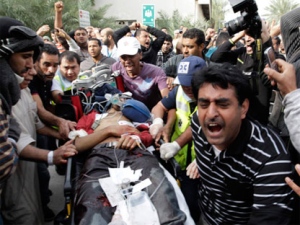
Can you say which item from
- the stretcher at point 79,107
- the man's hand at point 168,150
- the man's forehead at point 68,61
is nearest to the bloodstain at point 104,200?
the stretcher at point 79,107

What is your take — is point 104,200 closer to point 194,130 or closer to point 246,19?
point 194,130

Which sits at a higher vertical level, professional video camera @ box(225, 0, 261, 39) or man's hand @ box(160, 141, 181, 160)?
professional video camera @ box(225, 0, 261, 39)

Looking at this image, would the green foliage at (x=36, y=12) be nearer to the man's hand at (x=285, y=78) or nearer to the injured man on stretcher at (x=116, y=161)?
the injured man on stretcher at (x=116, y=161)

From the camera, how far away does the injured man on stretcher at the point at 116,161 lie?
2.11 meters

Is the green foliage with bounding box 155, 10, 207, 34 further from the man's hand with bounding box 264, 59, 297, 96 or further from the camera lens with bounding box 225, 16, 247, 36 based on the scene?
the man's hand with bounding box 264, 59, 297, 96

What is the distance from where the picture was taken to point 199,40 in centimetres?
437

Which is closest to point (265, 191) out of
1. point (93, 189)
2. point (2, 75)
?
point (93, 189)

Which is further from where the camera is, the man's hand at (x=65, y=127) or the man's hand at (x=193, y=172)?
the man's hand at (x=65, y=127)

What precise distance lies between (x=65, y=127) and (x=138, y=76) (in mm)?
1187

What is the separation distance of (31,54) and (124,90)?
1844 millimetres

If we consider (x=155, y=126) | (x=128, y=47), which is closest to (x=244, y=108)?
(x=155, y=126)

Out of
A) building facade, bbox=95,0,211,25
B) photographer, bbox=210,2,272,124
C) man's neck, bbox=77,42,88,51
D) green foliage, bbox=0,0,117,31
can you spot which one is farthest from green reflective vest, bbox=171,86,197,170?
building facade, bbox=95,0,211,25

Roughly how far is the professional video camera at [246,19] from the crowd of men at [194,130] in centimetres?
8

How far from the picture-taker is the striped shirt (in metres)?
1.66
